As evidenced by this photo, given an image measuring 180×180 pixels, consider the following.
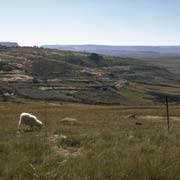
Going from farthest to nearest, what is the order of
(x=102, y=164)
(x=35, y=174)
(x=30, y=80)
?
1. (x=30, y=80)
2. (x=102, y=164)
3. (x=35, y=174)

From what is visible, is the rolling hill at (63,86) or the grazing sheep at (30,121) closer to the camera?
the grazing sheep at (30,121)

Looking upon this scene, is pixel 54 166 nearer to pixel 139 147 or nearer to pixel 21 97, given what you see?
pixel 139 147

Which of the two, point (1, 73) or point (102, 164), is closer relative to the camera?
point (102, 164)

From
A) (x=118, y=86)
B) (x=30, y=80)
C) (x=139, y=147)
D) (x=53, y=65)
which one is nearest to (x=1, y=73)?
(x=30, y=80)

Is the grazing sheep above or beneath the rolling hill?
above

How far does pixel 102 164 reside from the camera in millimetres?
8289

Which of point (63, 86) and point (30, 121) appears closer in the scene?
point (30, 121)

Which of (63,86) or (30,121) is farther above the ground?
(30,121)

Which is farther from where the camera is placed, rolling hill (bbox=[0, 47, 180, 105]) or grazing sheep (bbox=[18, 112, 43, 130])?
rolling hill (bbox=[0, 47, 180, 105])

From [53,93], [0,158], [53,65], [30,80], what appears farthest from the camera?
[53,65]

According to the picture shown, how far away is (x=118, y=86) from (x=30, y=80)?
3346cm

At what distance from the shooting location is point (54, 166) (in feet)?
27.8

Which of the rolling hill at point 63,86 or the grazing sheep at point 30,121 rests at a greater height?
the grazing sheep at point 30,121

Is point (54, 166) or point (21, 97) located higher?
point (54, 166)
